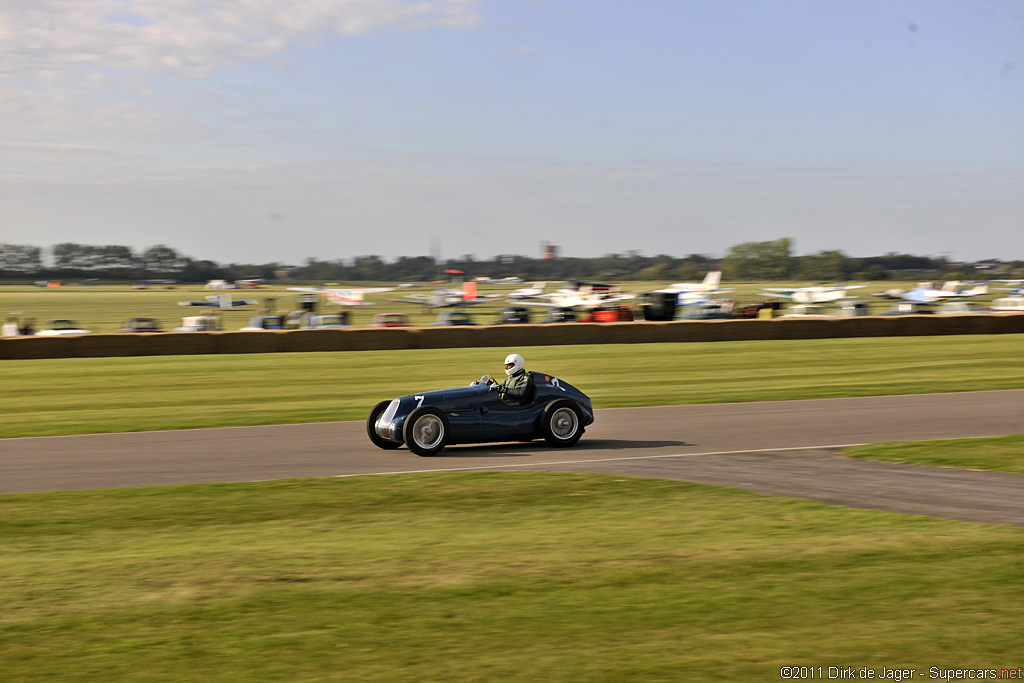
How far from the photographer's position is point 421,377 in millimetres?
26438

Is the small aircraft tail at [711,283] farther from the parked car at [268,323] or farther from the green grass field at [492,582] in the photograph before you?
the green grass field at [492,582]

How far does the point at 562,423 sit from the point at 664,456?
62.0 inches

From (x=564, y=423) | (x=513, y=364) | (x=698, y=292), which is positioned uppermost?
(x=698, y=292)

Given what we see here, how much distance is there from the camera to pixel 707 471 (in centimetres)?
1140

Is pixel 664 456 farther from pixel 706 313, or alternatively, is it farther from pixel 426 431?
pixel 706 313

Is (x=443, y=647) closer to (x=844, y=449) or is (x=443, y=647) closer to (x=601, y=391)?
(x=844, y=449)

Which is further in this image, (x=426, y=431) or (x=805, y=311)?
(x=805, y=311)

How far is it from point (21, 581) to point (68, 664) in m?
2.00

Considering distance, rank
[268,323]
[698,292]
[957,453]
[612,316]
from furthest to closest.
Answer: [698,292], [612,316], [268,323], [957,453]

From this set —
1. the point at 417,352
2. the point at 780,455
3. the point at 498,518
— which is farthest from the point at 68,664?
the point at 417,352

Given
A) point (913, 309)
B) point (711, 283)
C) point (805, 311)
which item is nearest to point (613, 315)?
point (805, 311)

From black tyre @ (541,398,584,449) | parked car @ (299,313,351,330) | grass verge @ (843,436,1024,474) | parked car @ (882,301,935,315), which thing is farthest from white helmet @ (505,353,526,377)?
parked car @ (882,301,935,315)

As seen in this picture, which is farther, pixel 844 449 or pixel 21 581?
pixel 844 449

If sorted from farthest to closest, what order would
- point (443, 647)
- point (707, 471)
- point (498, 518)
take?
point (707, 471) → point (498, 518) → point (443, 647)
